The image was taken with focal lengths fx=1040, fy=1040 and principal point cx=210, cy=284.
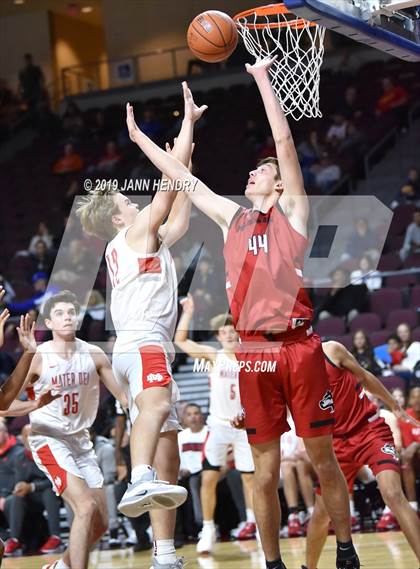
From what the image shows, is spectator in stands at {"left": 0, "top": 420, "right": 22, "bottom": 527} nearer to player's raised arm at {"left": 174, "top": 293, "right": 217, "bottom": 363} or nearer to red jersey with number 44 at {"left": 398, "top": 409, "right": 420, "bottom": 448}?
player's raised arm at {"left": 174, "top": 293, "right": 217, "bottom": 363}

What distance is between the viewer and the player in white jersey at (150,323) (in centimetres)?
562

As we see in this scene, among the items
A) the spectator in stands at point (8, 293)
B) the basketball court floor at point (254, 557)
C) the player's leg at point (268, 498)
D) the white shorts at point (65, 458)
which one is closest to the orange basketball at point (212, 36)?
the player's leg at point (268, 498)

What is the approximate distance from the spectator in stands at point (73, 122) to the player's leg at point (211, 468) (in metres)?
12.1

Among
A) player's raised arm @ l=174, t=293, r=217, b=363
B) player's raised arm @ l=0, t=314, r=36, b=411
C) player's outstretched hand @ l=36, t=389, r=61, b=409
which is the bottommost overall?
player's outstretched hand @ l=36, t=389, r=61, b=409

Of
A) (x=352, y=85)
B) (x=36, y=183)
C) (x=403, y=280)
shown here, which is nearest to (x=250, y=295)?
(x=403, y=280)

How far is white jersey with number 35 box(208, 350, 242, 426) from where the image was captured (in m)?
10.3

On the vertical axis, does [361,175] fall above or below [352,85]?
below

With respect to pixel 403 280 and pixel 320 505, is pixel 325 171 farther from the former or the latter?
pixel 320 505

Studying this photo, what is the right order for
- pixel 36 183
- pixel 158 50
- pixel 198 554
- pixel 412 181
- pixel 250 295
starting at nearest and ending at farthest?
pixel 250 295
pixel 198 554
pixel 412 181
pixel 36 183
pixel 158 50

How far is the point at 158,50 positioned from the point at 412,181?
8.91 m

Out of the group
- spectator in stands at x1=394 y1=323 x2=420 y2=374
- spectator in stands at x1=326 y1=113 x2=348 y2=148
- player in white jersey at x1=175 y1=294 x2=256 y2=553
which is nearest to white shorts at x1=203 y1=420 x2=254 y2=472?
player in white jersey at x1=175 y1=294 x2=256 y2=553

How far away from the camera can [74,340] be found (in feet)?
23.2

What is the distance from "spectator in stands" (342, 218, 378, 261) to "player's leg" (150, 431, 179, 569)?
806 centimetres

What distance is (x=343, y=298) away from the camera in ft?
44.5
